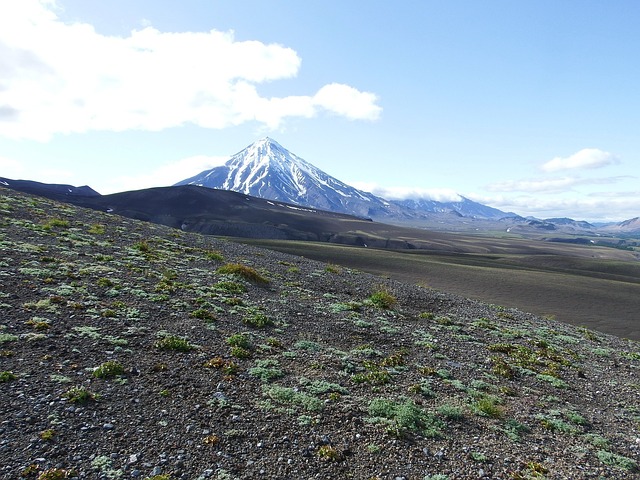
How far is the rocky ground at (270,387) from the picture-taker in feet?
29.2

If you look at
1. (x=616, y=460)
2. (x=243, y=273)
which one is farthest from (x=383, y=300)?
(x=616, y=460)

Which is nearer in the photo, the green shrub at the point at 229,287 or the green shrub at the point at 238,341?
the green shrub at the point at 238,341

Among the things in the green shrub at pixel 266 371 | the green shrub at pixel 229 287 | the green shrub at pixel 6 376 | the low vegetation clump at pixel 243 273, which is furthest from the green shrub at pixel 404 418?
the low vegetation clump at pixel 243 273

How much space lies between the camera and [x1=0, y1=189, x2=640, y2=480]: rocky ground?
29.2 ft

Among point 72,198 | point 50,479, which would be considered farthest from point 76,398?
point 72,198

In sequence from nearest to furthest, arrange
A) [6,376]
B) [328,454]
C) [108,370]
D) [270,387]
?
[328,454]
[6,376]
[108,370]
[270,387]

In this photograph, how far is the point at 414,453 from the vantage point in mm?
9766

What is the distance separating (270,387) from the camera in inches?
472

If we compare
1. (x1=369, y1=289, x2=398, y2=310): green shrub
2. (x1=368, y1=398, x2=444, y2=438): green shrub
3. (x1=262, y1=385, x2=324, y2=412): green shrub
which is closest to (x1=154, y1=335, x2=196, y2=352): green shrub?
(x1=262, y1=385, x2=324, y2=412): green shrub

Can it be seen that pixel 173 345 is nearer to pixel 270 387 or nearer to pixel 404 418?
pixel 270 387

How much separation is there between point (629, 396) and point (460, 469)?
35.3 ft

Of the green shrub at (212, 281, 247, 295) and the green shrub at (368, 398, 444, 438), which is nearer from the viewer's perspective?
the green shrub at (368, 398, 444, 438)

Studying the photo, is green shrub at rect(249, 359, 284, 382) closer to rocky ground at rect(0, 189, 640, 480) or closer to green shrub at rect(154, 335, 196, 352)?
Result: rocky ground at rect(0, 189, 640, 480)

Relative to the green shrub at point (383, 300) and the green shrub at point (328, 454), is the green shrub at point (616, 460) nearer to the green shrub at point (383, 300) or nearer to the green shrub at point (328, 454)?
the green shrub at point (328, 454)
